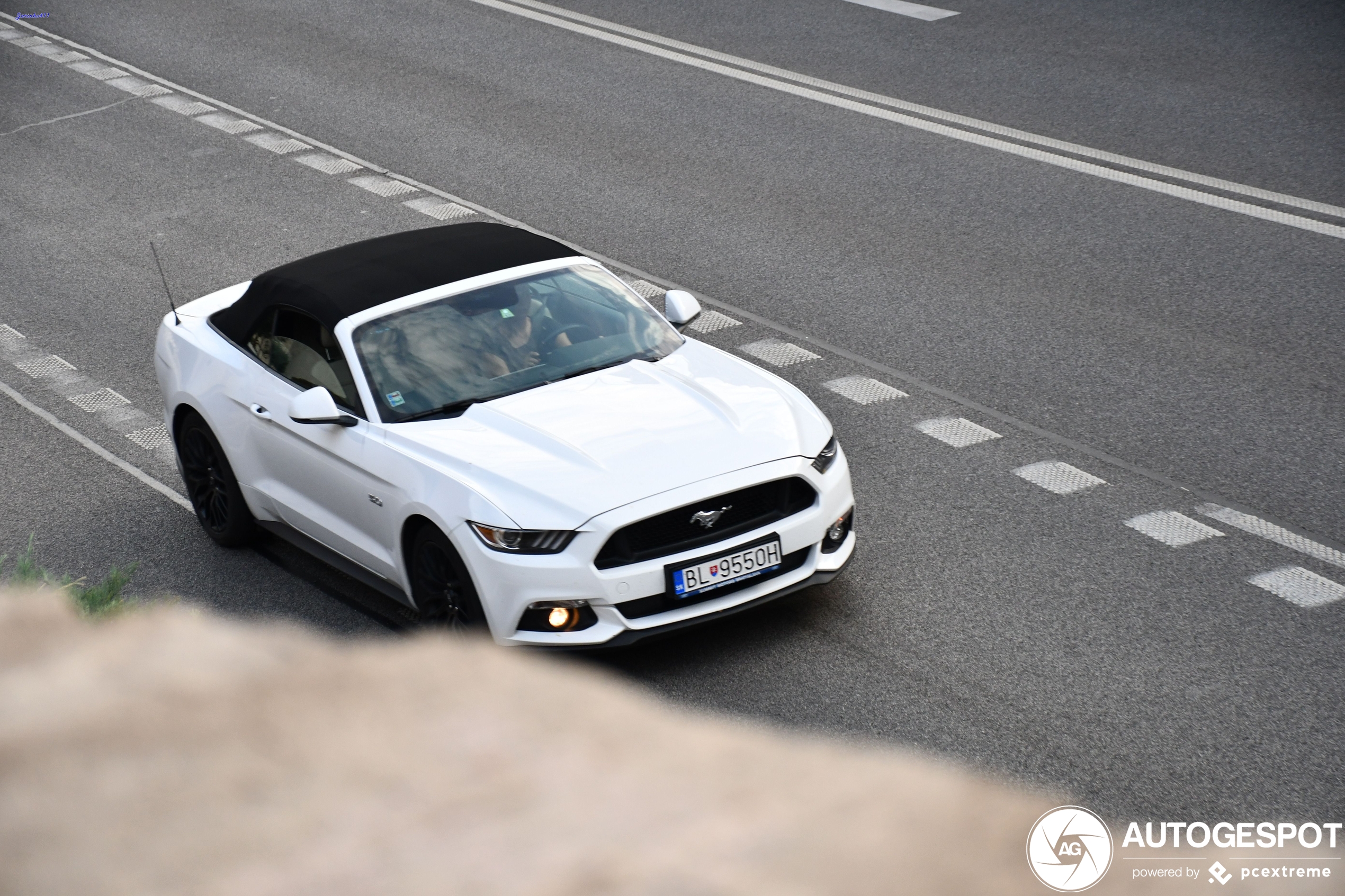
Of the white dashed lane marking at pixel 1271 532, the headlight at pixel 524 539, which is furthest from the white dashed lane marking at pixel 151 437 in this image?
the white dashed lane marking at pixel 1271 532

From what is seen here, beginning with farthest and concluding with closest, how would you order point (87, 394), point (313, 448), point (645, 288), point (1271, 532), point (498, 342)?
point (645, 288)
point (87, 394)
point (1271, 532)
point (498, 342)
point (313, 448)

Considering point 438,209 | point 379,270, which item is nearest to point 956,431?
point 379,270

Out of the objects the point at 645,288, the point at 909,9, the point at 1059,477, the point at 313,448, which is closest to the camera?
the point at 313,448

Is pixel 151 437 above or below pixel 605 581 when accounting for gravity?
below

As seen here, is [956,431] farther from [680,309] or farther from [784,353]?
[680,309]

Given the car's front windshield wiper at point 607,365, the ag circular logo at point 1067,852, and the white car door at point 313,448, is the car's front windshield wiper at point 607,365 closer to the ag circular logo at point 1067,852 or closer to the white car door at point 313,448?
the white car door at point 313,448

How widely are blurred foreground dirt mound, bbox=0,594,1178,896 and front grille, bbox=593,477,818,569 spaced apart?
485cm

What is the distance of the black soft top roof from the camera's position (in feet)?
24.4

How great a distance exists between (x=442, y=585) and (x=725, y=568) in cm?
132

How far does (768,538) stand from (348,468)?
6.77ft

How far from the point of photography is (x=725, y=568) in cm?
629

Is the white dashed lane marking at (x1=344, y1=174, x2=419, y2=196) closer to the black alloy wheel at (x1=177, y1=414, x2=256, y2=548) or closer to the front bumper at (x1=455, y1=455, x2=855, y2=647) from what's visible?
the black alloy wheel at (x1=177, y1=414, x2=256, y2=548)

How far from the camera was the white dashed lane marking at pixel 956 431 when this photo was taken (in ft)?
29.0

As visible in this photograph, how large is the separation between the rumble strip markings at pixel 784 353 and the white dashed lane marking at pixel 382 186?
0.02 meters
